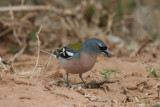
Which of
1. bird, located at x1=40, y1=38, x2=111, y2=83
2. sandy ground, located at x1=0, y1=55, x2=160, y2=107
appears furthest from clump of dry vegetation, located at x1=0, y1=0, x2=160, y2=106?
bird, located at x1=40, y1=38, x2=111, y2=83

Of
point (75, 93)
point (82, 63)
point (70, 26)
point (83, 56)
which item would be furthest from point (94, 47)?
point (70, 26)

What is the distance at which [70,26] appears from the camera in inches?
362

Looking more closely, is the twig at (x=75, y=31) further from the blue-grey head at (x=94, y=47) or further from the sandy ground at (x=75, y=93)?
the blue-grey head at (x=94, y=47)

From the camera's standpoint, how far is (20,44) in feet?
26.1

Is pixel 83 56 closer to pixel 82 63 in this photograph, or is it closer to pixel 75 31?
pixel 82 63

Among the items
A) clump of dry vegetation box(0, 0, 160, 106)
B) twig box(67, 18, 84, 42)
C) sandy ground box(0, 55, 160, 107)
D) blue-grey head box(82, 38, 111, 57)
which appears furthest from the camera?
twig box(67, 18, 84, 42)

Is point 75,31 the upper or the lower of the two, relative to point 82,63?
upper

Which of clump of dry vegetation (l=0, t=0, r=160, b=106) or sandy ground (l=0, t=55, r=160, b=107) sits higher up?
clump of dry vegetation (l=0, t=0, r=160, b=106)

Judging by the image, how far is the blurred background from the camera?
8227 millimetres

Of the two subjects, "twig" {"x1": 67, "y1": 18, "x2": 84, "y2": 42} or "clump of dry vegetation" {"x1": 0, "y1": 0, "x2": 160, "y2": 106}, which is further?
"twig" {"x1": 67, "y1": 18, "x2": 84, "y2": 42}

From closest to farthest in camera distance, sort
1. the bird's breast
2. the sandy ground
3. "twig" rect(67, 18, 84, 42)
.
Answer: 1. the sandy ground
2. the bird's breast
3. "twig" rect(67, 18, 84, 42)

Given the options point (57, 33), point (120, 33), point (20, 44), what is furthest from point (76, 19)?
point (20, 44)

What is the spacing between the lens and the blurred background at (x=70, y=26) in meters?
8.23

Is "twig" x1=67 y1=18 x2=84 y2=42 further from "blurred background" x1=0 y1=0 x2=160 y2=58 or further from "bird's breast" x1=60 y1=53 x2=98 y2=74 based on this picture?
"bird's breast" x1=60 y1=53 x2=98 y2=74
